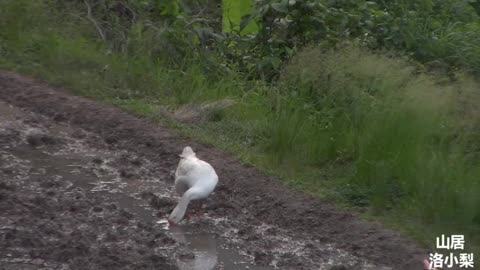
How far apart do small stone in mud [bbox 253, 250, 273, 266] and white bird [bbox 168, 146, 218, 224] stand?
0.68m

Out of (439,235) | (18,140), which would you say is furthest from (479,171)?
(18,140)

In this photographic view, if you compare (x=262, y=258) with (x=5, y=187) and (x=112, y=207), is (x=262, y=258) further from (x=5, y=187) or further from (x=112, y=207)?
(x=5, y=187)

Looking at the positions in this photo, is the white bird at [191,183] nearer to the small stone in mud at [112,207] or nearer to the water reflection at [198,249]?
the water reflection at [198,249]

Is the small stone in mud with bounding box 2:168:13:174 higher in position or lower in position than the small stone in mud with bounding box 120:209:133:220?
higher

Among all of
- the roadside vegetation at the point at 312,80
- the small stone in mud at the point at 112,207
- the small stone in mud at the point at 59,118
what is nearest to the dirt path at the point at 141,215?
the small stone in mud at the point at 112,207

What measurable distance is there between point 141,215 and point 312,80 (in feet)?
8.84

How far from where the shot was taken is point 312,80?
916 centimetres

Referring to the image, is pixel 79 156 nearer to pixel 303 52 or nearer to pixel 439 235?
pixel 303 52

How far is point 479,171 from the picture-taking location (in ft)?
23.5

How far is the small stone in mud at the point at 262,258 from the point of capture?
6393mm

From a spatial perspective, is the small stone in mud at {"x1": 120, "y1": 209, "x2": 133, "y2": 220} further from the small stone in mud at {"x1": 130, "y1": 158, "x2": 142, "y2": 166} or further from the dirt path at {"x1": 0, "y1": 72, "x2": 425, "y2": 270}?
the small stone in mud at {"x1": 130, "y1": 158, "x2": 142, "y2": 166}

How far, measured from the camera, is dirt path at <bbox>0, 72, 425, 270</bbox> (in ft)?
20.8

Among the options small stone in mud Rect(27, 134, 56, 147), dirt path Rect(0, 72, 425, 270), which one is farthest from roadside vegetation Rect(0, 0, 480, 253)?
small stone in mud Rect(27, 134, 56, 147)

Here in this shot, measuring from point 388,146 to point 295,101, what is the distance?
4.84ft
